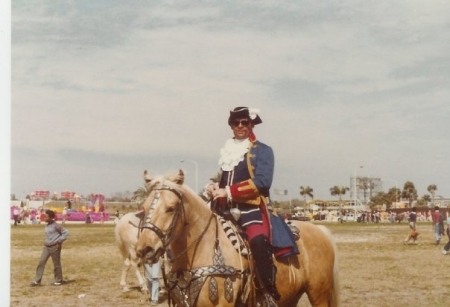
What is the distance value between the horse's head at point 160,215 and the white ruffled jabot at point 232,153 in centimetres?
91

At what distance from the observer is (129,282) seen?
15.3 meters

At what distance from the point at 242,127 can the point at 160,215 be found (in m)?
1.75

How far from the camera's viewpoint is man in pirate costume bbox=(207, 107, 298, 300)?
251 inches

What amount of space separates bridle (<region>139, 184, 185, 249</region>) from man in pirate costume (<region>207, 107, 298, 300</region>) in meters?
0.67

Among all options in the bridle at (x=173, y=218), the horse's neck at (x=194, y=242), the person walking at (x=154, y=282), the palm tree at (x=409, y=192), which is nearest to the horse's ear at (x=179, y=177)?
the bridle at (x=173, y=218)

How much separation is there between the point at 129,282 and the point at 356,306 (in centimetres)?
653

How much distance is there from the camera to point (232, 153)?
672 centimetres

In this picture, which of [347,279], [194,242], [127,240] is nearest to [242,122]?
[194,242]

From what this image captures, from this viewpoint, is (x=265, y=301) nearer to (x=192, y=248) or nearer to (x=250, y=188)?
(x=192, y=248)

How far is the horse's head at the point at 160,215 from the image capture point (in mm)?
5352

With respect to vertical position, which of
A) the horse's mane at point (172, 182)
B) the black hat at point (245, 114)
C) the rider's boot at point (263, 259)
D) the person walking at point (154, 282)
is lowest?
the person walking at point (154, 282)

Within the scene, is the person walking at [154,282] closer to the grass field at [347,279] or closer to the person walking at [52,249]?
the grass field at [347,279]
